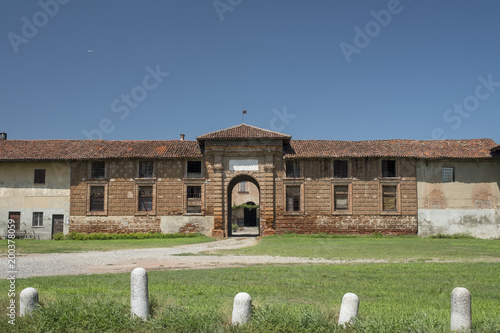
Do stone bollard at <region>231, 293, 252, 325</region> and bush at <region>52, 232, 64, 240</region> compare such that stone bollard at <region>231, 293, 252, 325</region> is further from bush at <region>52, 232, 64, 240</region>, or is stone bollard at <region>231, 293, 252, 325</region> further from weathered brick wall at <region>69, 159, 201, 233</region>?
bush at <region>52, 232, 64, 240</region>

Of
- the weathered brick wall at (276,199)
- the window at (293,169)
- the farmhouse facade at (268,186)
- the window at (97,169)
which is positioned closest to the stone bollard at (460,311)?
the farmhouse facade at (268,186)

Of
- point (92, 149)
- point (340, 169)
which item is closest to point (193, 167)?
point (92, 149)

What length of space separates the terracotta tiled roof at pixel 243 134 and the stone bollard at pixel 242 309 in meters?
25.0

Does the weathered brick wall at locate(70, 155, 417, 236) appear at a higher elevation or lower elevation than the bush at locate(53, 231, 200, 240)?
higher

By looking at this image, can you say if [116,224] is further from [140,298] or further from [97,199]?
[140,298]

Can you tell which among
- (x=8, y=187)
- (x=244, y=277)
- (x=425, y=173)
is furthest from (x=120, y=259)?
(x=425, y=173)

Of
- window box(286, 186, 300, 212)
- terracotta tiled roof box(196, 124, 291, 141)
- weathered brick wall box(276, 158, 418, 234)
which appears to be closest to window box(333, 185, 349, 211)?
weathered brick wall box(276, 158, 418, 234)

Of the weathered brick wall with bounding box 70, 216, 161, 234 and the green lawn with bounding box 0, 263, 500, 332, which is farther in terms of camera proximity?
the weathered brick wall with bounding box 70, 216, 161, 234

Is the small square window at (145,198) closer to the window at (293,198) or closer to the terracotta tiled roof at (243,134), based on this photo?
the terracotta tiled roof at (243,134)

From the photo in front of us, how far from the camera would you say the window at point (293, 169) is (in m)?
31.4

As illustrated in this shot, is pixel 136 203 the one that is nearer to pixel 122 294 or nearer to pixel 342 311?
pixel 122 294

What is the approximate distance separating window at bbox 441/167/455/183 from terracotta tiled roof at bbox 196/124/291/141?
11.0 m

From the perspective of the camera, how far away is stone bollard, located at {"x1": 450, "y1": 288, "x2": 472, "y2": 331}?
526cm

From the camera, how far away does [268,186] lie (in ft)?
101
